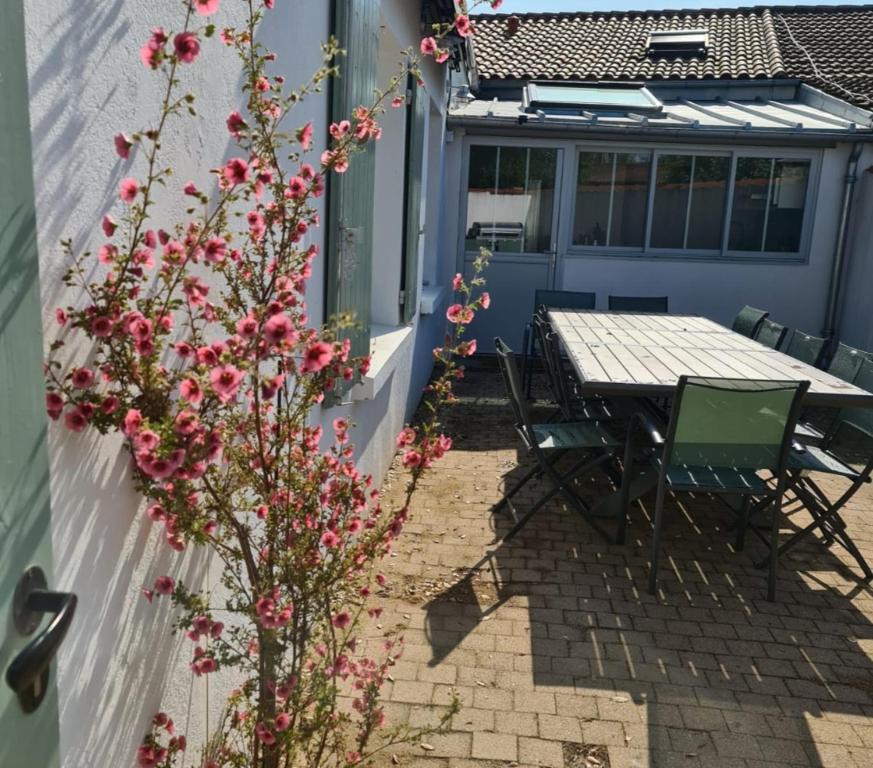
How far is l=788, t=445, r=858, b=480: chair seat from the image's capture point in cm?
466

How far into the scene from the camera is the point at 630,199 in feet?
35.8

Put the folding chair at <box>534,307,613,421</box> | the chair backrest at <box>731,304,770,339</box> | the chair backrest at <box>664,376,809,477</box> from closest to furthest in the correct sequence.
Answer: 1. the chair backrest at <box>664,376,809,477</box>
2. the folding chair at <box>534,307,613,421</box>
3. the chair backrest at <box>731,304,770,339</box>

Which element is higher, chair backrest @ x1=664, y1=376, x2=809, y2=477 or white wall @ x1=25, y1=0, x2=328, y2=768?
A: white wall @ x1=25, y1=0, x2=328, y2=768

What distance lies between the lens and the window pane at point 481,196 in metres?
10.7

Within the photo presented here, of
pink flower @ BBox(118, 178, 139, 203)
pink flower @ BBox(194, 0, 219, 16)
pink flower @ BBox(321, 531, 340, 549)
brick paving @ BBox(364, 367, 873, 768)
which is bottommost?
brick paving @ BBox(364, 367, 873, 768)

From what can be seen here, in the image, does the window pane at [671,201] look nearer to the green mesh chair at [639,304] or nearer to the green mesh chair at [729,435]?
the green mesh chair at [639,304]

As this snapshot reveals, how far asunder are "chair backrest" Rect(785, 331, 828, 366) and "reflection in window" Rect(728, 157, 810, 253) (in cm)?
462

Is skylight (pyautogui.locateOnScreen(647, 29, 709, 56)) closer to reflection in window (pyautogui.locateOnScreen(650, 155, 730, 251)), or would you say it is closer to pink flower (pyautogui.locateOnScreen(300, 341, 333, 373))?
reflection in window (pyautogui.locateOnScreen(650, 155, 730, 251))

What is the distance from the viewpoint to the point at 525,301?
1087 centimetres

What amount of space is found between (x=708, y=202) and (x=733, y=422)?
737 centimetres

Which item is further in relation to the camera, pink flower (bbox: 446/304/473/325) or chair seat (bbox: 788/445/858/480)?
chair seat (bbox: 788/445/858/480)

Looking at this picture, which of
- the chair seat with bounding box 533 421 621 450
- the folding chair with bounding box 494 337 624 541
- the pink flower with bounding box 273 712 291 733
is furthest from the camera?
the chair seat with bounding box 533 421 621 450

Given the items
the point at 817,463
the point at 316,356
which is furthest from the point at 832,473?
the point at 316,356

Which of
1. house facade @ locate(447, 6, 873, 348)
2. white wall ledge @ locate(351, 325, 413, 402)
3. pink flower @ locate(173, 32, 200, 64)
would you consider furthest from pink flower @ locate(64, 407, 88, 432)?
house facade @ locate(447, 6, 873, 348)
